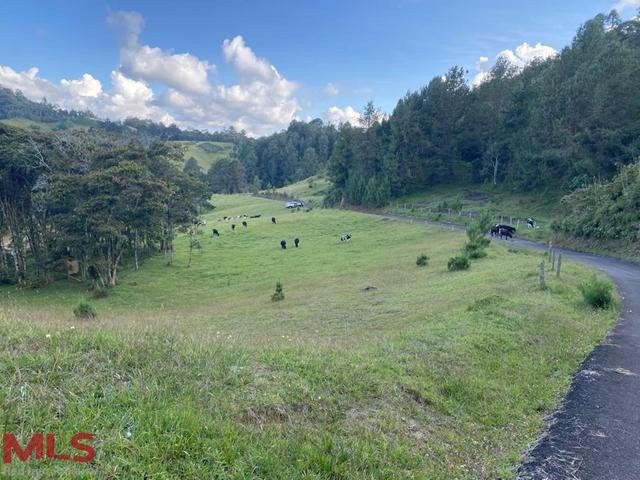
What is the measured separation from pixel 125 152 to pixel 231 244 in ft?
53.2

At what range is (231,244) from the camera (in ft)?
156

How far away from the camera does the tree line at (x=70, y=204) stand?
2931 centimetres

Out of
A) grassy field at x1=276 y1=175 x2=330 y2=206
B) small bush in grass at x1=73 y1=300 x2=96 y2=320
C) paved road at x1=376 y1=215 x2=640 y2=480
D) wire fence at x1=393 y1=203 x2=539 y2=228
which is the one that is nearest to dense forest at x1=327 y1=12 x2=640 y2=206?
wire fence at x1=393 y1=203 x2=539 y2=228

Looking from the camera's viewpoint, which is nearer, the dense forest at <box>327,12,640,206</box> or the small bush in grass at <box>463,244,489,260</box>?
the small bush in grass at <box>463,244,489,260</box>

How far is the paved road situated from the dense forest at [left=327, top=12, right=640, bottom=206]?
39300 mm

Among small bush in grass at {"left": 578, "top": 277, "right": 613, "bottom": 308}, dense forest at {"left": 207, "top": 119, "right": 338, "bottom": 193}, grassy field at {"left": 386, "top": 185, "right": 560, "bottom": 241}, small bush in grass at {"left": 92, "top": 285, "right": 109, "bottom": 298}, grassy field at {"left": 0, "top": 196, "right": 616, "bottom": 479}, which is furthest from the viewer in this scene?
dense forest at {"left": 207, "top": 119, "right": 338, "bottom": 193}

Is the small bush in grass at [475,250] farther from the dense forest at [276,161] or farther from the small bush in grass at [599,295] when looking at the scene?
the dense forest at [276,161]

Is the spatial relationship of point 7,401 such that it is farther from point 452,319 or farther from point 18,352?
point 452,319

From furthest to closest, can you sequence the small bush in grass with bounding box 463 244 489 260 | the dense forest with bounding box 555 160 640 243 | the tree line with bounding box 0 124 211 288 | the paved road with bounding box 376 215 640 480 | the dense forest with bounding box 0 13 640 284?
the dense forest with bounding box 0 13 640 284 < the tree line with bounding box 0 124 211 288 < the dense forest with bounding box 555 160 640 243 < the small bush in grass with bounding box 463 244 489 260 < the paved road with bounding box 376 215 640 480

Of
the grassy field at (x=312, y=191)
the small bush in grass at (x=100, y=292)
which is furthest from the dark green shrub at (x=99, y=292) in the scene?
the grassy field at (x=312, y=191)

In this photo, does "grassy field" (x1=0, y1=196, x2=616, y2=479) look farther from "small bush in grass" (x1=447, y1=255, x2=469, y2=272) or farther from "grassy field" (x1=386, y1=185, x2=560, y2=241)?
"grassy field" (x1=386, y1=185, x2=560, y2=241)

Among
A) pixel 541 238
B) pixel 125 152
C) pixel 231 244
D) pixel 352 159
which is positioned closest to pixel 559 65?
pixel 541 238

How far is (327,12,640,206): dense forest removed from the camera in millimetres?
44656

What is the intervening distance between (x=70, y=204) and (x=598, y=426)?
34.1 meters
